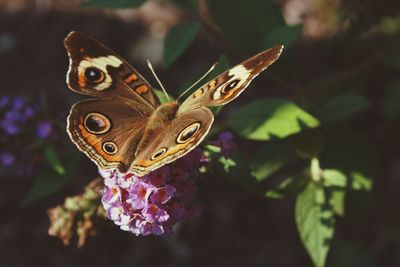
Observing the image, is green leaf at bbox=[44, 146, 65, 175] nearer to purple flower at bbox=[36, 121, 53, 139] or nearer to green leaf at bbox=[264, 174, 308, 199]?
purple flower at bbox=[36, 121, 53, 139]

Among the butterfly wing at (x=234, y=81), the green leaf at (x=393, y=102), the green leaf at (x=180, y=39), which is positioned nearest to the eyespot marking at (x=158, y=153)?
the butterfly wing at (x=234, y=81)

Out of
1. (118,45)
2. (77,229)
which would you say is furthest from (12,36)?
(77,229)

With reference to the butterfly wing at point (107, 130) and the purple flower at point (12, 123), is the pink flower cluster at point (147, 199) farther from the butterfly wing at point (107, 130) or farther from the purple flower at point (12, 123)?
the purple flower at point (12, 123)

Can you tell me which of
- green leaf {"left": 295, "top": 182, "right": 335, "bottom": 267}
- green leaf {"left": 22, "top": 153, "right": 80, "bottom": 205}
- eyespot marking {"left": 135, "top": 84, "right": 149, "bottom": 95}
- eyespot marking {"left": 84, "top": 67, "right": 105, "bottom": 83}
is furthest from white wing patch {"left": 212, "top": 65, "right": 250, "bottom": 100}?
green leaf {"left": 22, "top": 153, "right": 80, "bottom": 205}

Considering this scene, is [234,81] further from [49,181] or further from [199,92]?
[49,181]

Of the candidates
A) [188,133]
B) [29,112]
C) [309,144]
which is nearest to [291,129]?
[309,144]

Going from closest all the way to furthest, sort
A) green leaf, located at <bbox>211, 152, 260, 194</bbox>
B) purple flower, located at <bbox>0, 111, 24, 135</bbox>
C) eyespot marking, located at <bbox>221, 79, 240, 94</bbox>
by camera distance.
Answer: eyespot marking, located at <bbox>221, 79, 240, 94</bbox> → green leaf, located at <bbox>211, 152, 260, 194</bbox> → purple flower, located at <bbox>0, 111, 24, 135</bbox>
